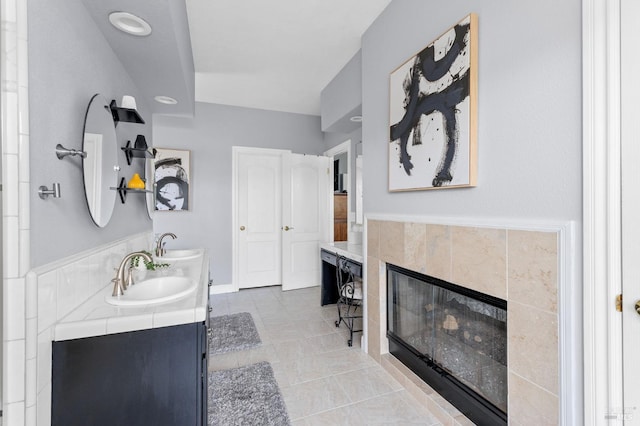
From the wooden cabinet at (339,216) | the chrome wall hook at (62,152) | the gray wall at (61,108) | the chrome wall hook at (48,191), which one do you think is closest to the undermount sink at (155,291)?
the gray wall at (61,108)

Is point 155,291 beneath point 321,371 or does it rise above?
above

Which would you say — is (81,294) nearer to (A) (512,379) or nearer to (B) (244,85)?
(A) (512,379)

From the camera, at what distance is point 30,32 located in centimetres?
96

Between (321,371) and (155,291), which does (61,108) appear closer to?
(155,291)

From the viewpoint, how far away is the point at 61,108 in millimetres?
1162

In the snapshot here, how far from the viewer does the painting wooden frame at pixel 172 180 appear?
3805 mm

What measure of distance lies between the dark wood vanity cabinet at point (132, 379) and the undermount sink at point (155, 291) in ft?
0.59

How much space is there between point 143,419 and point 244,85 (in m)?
3.35

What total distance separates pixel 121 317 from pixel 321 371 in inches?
60.5

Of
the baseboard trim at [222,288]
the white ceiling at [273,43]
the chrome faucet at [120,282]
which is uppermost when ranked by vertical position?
the white ceiling at [273,43]

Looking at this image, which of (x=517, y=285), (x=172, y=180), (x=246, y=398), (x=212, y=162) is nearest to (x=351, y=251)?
(x=246, y=398)

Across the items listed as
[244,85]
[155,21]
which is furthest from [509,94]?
[244,85]

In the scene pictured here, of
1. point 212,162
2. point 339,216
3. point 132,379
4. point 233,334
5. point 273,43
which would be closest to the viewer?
point 132,379
